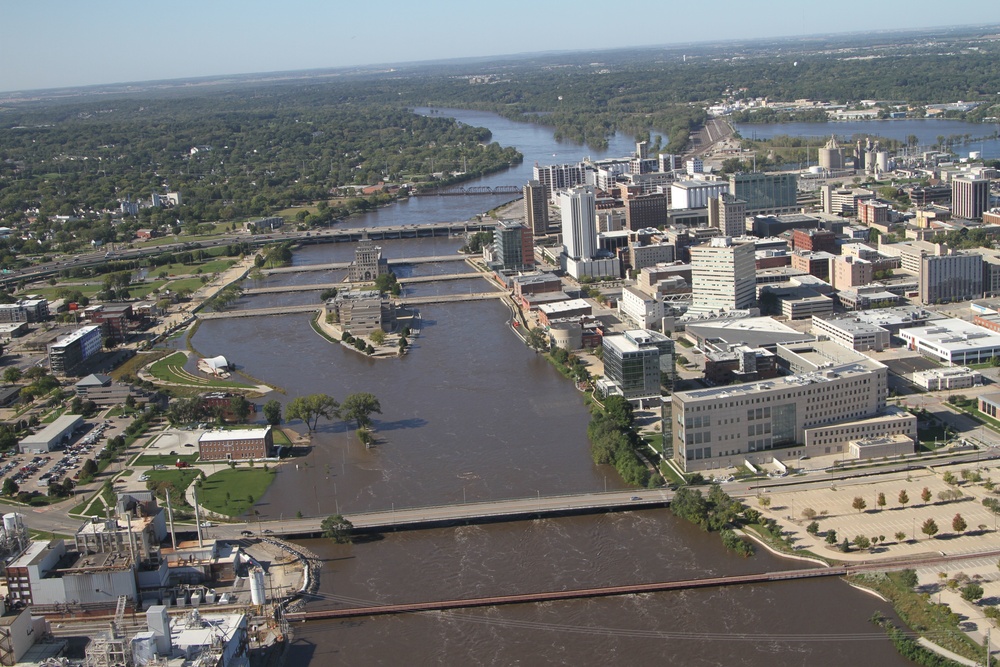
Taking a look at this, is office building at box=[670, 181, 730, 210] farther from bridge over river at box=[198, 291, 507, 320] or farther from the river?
the river

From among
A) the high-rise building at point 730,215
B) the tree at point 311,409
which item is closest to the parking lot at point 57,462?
the tree at point 311,409

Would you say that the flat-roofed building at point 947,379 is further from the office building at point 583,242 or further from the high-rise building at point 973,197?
the high-rise building at point 973,197

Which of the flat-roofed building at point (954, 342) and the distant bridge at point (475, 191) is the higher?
the distant bridge at point (475, 191)

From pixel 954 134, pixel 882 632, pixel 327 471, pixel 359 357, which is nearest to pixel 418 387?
pixel 359 357

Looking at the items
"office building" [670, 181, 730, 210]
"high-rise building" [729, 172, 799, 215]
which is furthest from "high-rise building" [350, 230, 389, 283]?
"high-rise building" [729, 172, 799, 215]

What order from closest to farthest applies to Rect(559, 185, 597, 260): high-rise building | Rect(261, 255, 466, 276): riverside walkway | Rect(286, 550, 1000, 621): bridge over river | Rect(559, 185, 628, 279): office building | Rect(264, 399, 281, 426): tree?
1. Rect(286, 550, 1000, 621): bridge over river
2. Rect(264, 399, 281, 426): tree
3. Rect(559, 185, 628, 279): office building
4. Rect(559, 185, 597, 260): high-rise building
5. Rect(261, 255, 466, 276): riverside walkway

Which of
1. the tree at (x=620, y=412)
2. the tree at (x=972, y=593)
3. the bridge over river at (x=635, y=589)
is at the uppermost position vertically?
the tree at (x=620, y=412)

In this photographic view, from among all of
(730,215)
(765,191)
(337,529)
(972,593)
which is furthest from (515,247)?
(972,593)

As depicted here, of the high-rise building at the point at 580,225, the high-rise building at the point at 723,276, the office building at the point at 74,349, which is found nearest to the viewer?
the office building at the point at 74,349
